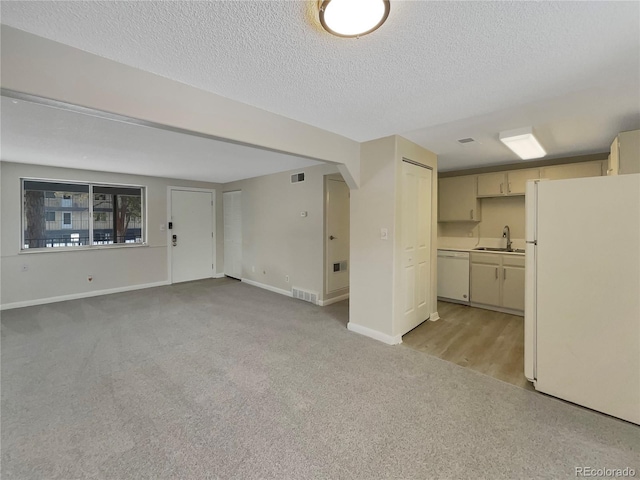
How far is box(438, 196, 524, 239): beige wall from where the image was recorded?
441cm

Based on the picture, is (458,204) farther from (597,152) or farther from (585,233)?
(585,233)

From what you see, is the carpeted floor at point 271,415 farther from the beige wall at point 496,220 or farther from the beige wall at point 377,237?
the beige wall at point 496,220

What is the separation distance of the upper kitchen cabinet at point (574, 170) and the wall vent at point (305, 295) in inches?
153

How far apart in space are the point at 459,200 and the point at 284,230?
10.4 feet

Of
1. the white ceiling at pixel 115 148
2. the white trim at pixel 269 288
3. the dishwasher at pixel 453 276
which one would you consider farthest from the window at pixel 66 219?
the dishwasher at pixel 453 276

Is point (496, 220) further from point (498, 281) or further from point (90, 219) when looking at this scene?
point (90, 219)

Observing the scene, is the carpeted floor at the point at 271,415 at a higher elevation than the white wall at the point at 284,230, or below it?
below

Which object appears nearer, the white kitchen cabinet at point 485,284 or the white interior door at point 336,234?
the white kitchen cabinet at point 485,284

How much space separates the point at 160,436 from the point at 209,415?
31cm

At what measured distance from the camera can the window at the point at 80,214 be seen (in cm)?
457

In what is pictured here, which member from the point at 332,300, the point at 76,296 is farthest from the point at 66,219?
the point at 332,300

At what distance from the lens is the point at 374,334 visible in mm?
3242

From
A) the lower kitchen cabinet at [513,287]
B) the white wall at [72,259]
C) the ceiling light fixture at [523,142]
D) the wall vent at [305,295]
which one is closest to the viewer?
the ceiling light fixture at [523,142]

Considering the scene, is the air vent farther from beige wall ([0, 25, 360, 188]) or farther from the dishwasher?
the dishwasher
